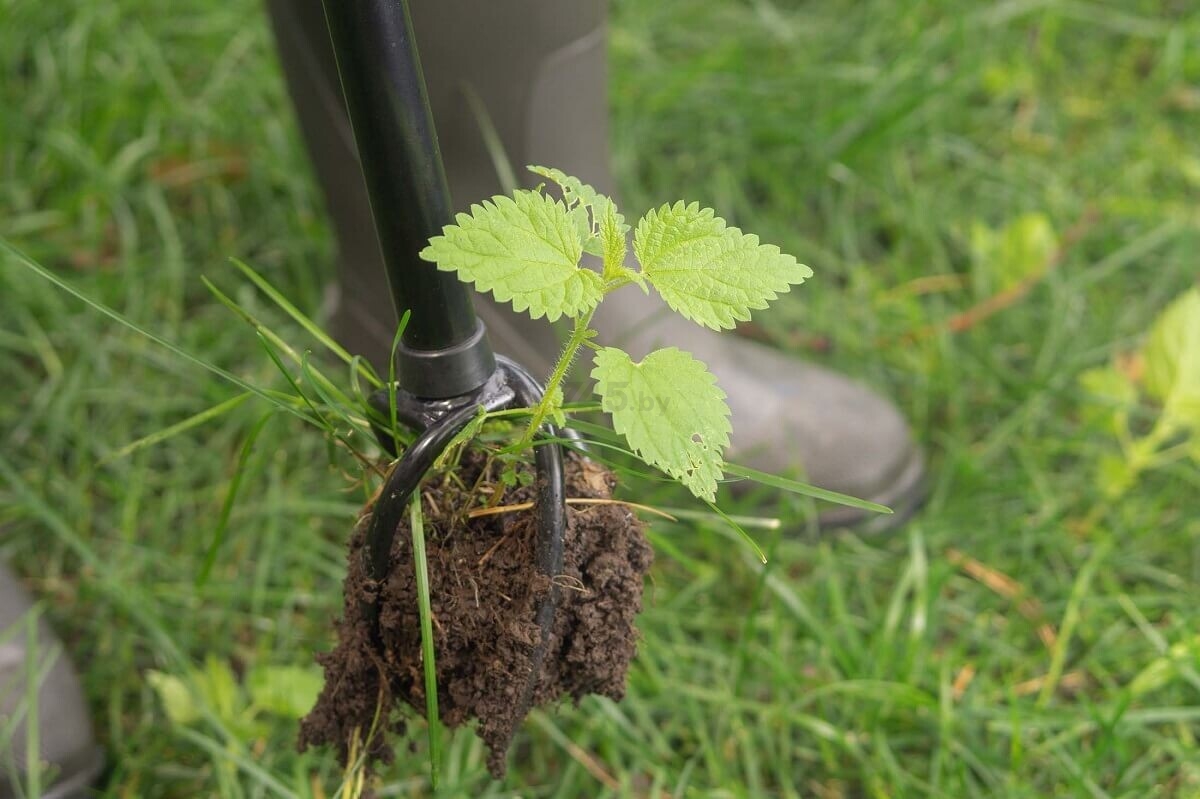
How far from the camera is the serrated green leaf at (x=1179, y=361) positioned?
147cm

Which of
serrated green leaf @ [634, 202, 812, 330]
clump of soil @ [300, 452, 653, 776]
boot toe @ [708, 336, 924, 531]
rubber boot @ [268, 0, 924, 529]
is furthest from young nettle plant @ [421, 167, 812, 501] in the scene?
boot toe @ [708, 336, 924, 531]

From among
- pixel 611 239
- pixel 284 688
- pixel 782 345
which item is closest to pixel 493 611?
pixel 611 239

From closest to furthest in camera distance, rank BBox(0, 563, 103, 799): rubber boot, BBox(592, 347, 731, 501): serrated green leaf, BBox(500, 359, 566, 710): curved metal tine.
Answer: BBox(592, 347, 731, 501): serrated green leaf < BBox(500, 359, 566, 710): curved metal tine < BBox(0, 563, 103, 799): rubber boot

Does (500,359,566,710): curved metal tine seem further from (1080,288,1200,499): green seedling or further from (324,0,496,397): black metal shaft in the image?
(1080,288,1200,499): green seedling

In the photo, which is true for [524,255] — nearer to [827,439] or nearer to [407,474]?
[407,474]

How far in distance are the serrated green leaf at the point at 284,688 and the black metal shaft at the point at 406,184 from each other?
22.3 inches

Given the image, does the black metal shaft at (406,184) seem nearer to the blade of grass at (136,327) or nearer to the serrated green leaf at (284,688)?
the blade of grass at (136,327)

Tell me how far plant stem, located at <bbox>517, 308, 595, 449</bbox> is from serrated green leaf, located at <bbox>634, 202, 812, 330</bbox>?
60 mm

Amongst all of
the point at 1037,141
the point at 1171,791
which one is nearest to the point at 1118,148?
the point at 1037,141

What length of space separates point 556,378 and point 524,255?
91 mm

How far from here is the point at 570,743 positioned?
1.20 m

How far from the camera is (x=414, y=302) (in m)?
0.75

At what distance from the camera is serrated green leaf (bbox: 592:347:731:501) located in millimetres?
637

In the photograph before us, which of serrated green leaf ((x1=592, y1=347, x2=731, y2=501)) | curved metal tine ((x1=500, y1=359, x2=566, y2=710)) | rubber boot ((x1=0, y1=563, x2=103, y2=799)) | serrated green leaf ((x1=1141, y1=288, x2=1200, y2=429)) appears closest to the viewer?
serrated green leaf ((x1=592, y1=347, x2=731, y2=501))
